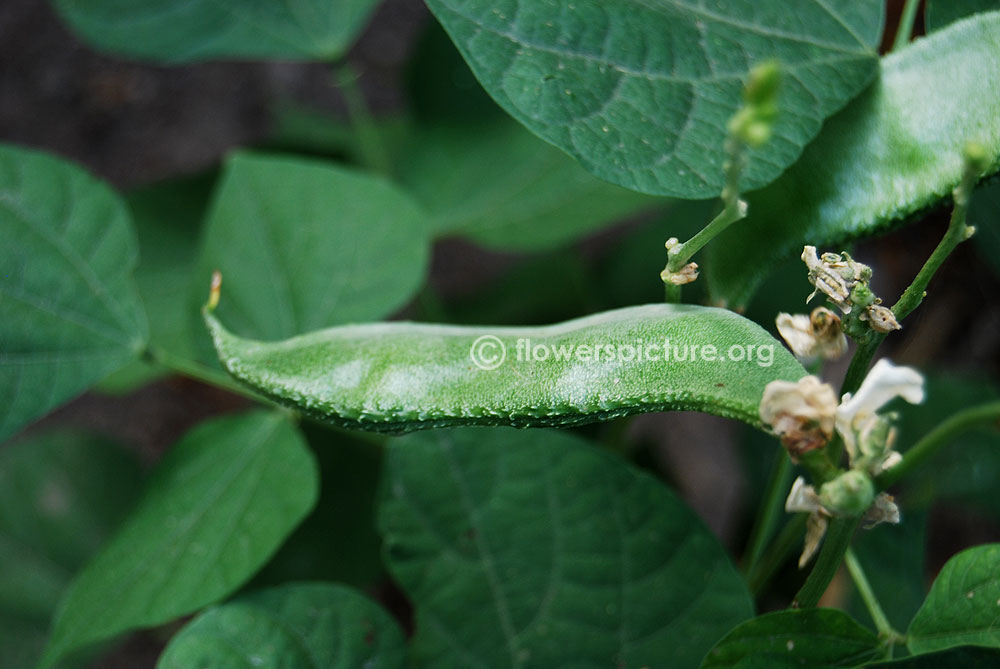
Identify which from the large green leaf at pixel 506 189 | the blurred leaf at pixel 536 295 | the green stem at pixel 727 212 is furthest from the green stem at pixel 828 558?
the blurred leaf at pixel 536 295

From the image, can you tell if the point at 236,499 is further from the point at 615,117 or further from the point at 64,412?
the point at 64,412

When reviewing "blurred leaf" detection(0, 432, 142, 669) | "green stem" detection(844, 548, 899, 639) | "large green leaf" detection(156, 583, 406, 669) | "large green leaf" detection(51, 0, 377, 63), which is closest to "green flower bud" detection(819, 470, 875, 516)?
"green stem" detection(844, 548, 899, 639)

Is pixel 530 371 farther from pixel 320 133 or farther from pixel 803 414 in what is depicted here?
pixel 320 133

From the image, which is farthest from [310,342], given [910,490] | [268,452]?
[910,490]

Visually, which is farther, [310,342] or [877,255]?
[877,255]

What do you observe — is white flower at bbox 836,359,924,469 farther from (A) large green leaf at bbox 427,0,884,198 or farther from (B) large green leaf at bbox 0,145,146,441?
(B) large green leaf at bbox 0,145,146,441

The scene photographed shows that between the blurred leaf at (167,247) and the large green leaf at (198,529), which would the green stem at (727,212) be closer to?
the large green leaf at (198,529)
